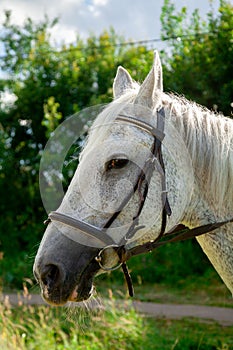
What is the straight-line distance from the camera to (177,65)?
30.3 ft

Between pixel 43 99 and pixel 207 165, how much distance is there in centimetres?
1039

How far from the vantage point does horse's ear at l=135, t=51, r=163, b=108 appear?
233 cm

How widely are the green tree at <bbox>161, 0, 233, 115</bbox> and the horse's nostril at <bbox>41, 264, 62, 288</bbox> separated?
6.01 metres

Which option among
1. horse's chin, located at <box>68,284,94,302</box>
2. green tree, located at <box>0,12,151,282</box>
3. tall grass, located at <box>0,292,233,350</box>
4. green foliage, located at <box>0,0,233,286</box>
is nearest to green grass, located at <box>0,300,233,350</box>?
tall grass, located at <box>0,292,233,350</box>

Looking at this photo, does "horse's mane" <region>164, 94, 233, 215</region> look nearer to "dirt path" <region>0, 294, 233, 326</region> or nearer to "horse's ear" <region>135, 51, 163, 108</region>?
"horse's ear" <region>135, 51, 163, 108</region>

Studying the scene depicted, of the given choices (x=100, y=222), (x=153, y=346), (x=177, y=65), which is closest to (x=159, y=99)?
(x=100, y=222)

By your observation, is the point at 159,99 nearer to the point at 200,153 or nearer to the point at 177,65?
the point at 200,153

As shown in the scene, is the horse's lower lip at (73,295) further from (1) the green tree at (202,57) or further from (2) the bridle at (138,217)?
(1) the green tree at (202,57)

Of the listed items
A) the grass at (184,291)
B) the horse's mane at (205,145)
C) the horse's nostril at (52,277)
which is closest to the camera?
the horse's nostril at (52,277)

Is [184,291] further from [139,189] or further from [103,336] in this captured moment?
[139,189]

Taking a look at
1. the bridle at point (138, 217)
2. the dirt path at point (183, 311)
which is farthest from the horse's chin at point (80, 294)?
the dirt path at point (183, 311)

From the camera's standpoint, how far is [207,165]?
243 cm

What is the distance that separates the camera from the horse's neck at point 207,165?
2.42m

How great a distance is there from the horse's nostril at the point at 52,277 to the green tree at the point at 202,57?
6013 millimetres
